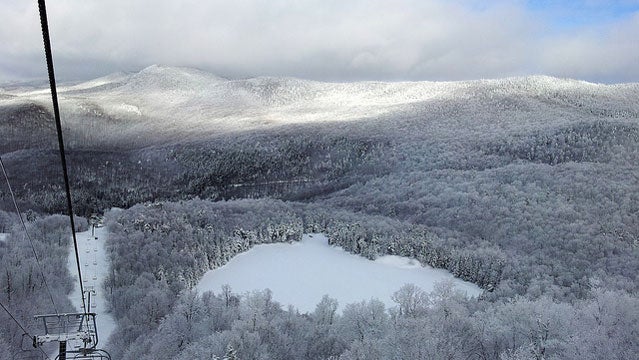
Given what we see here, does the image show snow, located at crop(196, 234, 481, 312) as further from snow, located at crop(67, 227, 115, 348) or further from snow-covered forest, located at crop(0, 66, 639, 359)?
snow, located at crop(67, 227, 115, 348)

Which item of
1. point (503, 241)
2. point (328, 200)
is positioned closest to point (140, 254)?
point (503, 241)

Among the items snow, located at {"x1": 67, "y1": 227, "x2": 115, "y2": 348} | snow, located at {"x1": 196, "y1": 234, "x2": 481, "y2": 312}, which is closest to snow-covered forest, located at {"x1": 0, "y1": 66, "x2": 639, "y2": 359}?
snow, located at {"x1": 67, "y1": 227, "x2": 115, "y2": 348}

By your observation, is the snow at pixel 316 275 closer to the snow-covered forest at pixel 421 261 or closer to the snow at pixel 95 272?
the snow-covered forest at pixel 421 261

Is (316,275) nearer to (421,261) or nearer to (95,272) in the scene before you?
(421,261)

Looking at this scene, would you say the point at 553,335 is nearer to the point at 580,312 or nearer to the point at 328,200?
the point at 580,312

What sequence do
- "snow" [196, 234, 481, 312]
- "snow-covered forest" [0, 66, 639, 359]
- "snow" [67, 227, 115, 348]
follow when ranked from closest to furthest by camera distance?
"snow-covered forest" [0, 66, 639, 359]
"snow" [67, 227, 115, 348]
"snow" [196, 234, 481, 312]

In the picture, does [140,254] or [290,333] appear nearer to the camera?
[290,333]
